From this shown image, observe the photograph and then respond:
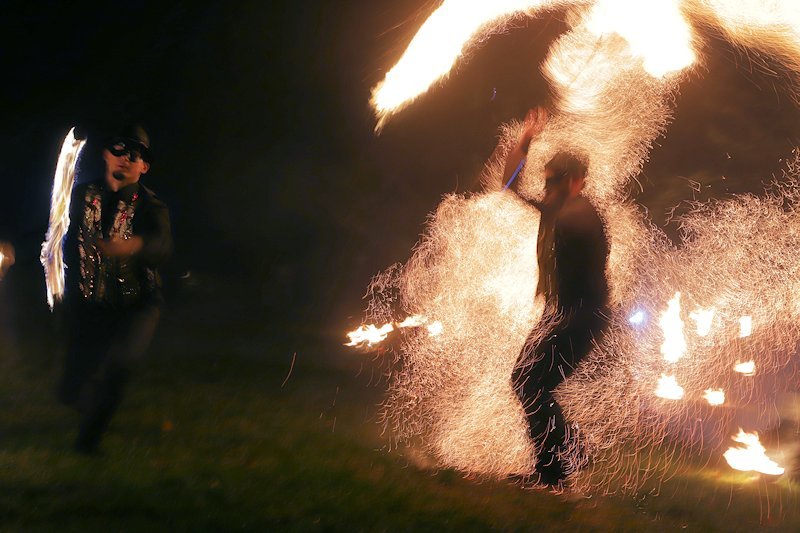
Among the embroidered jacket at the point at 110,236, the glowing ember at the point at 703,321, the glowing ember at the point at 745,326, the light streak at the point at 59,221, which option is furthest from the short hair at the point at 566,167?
the light streak at the point at 59,221

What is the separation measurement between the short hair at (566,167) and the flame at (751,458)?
6.17ft

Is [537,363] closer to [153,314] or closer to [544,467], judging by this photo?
[544,467]

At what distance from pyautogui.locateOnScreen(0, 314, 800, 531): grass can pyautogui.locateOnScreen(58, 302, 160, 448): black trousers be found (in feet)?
0.80

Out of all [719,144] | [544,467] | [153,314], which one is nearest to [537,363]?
[544,467]

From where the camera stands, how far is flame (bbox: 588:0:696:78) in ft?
16.6

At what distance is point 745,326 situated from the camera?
5.50 metres

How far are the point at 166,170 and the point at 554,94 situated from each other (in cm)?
785

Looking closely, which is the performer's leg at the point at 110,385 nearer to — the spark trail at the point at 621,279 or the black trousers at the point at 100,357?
the black trousers at the point at 100,357

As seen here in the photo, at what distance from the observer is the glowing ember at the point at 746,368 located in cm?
544

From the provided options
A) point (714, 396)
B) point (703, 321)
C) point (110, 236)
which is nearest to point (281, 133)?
point (110, 236)

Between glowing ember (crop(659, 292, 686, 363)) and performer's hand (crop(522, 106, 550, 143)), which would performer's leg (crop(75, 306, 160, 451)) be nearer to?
performer's hand (crop(522, 106, 550, 143))

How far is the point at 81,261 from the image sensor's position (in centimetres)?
479

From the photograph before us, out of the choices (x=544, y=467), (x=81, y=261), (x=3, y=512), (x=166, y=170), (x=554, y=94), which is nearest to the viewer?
(x=3, y=512)

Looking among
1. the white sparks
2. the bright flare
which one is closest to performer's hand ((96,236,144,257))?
the bright flare
